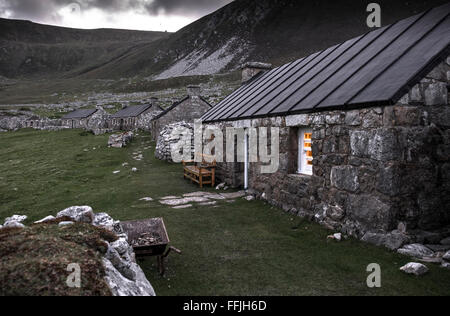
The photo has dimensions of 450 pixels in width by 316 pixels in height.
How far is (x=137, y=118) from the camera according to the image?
42.4 meters

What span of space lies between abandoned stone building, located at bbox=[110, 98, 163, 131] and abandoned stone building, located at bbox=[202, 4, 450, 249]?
33373 millimetres

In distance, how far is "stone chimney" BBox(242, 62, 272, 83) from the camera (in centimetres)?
1870

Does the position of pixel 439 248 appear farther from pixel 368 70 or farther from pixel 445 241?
pixel 368 70

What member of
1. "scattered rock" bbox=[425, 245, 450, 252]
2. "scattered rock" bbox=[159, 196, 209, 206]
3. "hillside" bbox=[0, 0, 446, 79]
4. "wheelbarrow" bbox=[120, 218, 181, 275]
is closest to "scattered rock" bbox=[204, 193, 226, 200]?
"scattered rock" bbox=[159, 196, 209, 206]

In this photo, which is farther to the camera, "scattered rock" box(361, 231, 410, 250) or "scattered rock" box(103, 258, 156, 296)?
"scattered rock" box(361, 231, 410, 250)

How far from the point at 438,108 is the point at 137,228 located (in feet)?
23.1

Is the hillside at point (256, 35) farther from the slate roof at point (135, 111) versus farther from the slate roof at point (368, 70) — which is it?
the slate roof at point (368, 70)

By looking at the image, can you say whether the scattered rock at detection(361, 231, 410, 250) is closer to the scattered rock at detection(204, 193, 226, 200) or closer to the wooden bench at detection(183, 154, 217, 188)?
the scattered rock at detection(204, 193, 226, 200)

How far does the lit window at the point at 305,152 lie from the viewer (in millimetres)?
9133

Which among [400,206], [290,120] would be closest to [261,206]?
[290,120]

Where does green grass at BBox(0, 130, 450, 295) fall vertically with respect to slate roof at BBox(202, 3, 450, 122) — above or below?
below

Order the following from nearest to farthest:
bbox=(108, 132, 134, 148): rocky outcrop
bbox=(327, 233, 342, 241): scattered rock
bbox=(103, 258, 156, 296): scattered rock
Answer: bbox=(103, 258, 156, 296): scattered rock → bbox=(327, 233, 342, 241): scattered rock → bbox=(108, 132, 134, 148): rocky outcrop

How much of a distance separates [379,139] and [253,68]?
13.5 meters

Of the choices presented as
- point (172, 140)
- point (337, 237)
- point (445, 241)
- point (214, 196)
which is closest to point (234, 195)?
point (214, 196)
